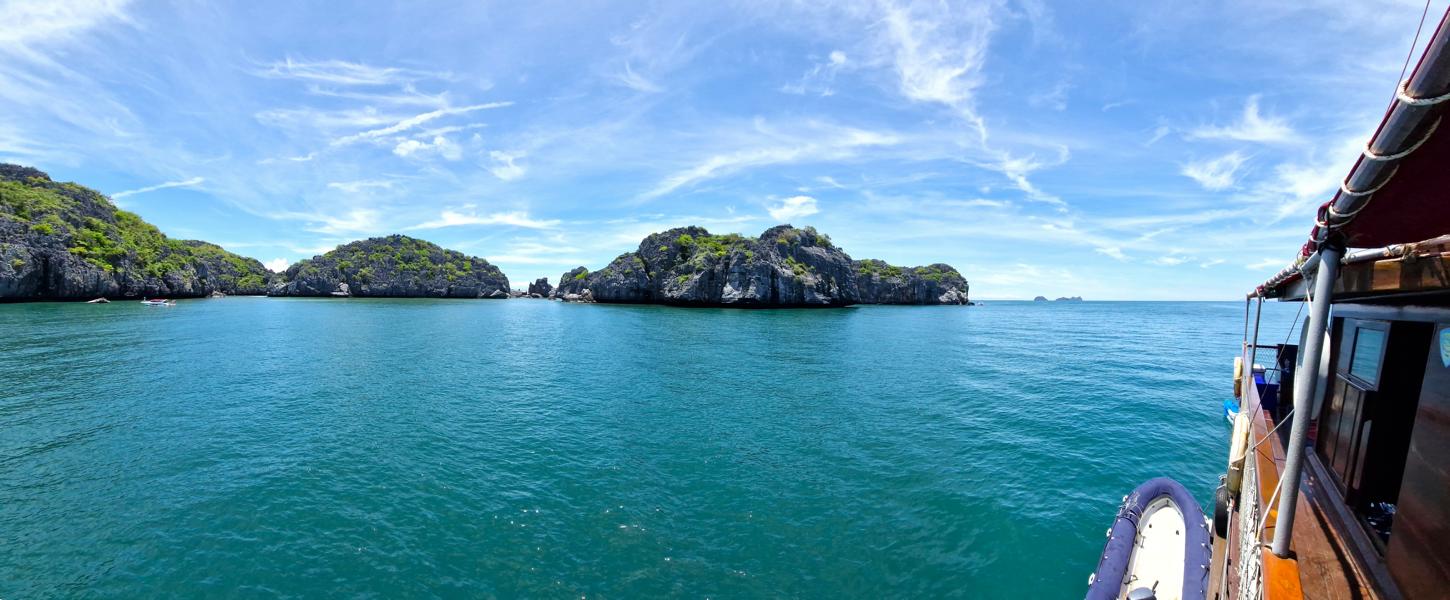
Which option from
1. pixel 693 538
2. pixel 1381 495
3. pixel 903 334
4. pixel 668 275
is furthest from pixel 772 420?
pixel 668 275

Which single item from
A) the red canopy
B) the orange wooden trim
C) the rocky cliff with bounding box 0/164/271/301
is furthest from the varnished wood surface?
the rocky cliff with bounding box 0/164/271/301

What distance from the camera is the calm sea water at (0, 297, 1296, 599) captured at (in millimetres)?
11594

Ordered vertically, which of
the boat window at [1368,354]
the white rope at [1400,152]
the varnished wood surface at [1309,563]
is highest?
the white rope at [1400,152]

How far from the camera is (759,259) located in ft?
390

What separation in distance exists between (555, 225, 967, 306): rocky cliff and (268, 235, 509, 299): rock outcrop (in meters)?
64.7

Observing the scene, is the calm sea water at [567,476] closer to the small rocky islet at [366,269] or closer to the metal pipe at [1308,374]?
the metal pipe at [1308,374]

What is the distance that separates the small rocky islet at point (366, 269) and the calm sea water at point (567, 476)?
291ft

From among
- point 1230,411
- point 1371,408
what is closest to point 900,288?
point 1230,411

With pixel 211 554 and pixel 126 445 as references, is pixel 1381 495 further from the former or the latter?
pixel 126 445

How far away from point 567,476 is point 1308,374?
1665 cm

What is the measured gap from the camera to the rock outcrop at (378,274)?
6954 inches

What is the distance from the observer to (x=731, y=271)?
117188 millimetres

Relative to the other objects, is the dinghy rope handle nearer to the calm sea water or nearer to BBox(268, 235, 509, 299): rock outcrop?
the calm sea water

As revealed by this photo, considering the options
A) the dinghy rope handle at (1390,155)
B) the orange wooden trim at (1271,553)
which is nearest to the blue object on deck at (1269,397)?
the orange wooden trim at (1271,553)
